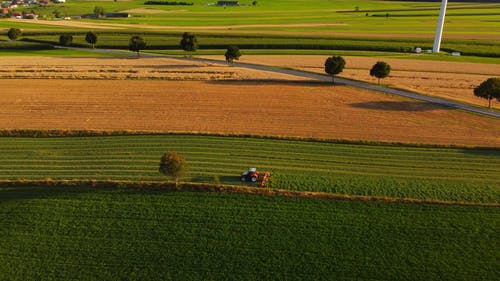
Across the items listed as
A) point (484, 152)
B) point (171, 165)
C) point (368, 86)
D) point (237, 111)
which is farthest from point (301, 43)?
point (171, 165)

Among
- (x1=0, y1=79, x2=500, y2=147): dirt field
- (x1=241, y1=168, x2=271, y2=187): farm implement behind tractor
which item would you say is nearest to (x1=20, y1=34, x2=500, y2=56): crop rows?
(x1=0, y1=79, x2=500, y2=147): dirt field

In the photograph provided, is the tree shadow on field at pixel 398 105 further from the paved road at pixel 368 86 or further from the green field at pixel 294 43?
the green field at pixel 294 43

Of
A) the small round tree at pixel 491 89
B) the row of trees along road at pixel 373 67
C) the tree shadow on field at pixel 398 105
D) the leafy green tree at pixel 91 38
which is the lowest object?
the tree shadow on field at pixel 398 105

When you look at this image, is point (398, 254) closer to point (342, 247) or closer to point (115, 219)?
point (342, 247)

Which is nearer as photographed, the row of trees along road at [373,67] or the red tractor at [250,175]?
the red tractor at [250,175]

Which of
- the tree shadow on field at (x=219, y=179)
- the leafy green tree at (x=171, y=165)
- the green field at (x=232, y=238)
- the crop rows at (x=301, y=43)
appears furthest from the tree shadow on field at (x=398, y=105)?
the crop rows at (x=301, y=43)

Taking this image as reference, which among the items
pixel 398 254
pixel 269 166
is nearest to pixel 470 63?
pixel 269 166

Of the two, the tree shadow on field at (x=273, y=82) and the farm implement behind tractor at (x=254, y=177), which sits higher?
the tree shadow on field at (x=273, y=82)
